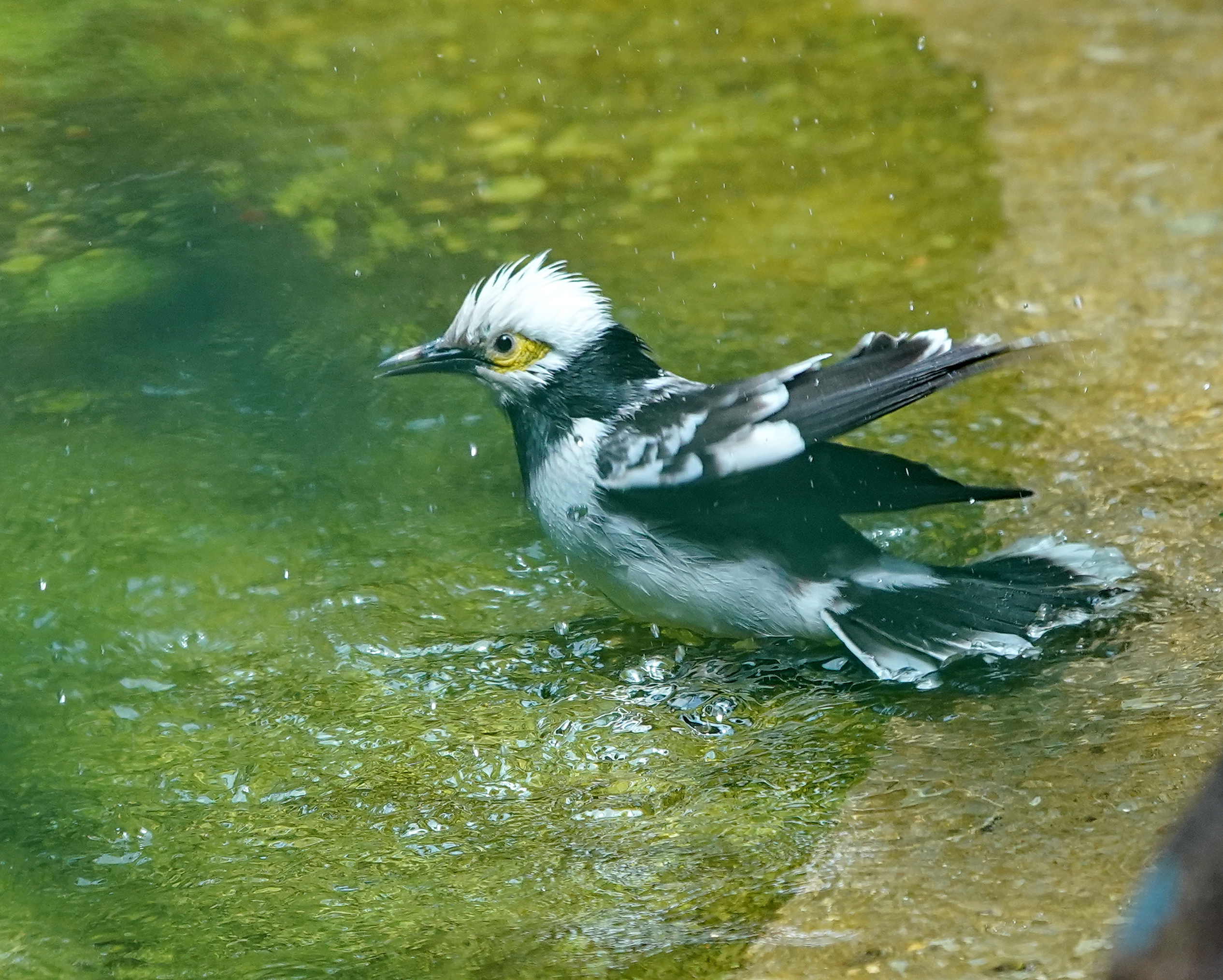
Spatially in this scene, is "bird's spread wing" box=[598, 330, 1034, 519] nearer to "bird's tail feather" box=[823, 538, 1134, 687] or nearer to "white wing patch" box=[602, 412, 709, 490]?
"white wing patch" box=[602, 412, 709, 490]

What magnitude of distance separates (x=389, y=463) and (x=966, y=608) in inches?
88.5

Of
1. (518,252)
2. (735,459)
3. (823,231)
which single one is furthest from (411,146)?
(735,459)

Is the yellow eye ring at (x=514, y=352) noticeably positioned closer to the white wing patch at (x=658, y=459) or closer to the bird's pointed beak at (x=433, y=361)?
the bird's pointed beak at (x=433, y=361)

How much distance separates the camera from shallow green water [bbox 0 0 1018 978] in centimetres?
327

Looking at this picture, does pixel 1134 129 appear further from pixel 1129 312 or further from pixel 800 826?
pixel 800 826

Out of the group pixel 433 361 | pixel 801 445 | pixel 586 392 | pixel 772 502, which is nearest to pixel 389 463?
pixel 433 361

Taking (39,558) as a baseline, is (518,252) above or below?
above

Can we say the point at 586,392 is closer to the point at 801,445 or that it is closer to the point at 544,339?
the point at 544,339

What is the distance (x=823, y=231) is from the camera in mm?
6594

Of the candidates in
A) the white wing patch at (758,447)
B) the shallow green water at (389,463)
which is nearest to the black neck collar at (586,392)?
the white wing patch at (758,447)

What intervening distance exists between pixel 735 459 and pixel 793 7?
5.58m

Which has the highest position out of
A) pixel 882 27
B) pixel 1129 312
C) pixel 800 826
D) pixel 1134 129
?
pixel 882 27

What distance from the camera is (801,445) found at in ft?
12.4

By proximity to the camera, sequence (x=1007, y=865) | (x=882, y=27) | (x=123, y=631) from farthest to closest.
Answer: (x=882, y=27) → (x=123, y=631) → (x=1007, y=865)
